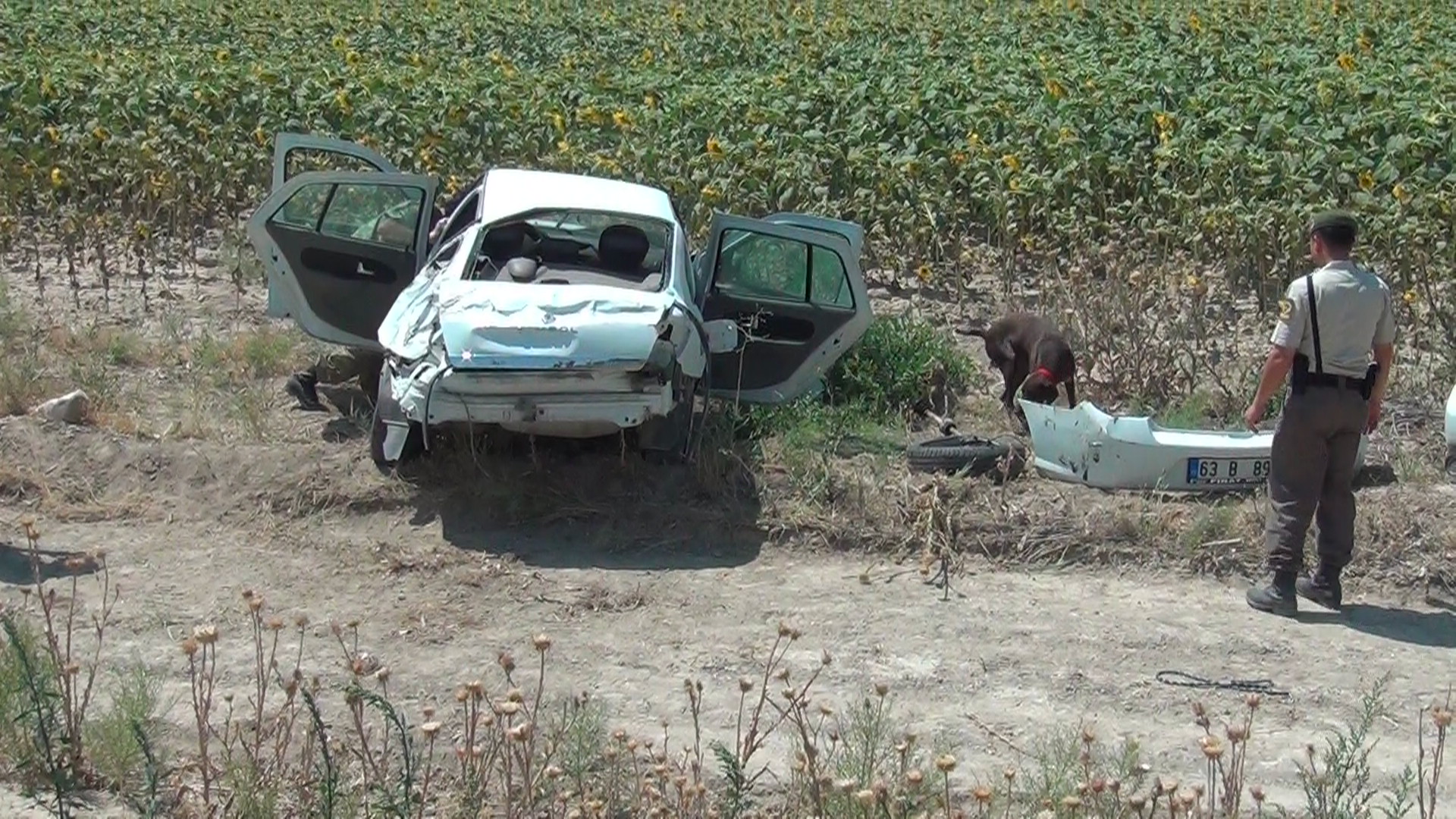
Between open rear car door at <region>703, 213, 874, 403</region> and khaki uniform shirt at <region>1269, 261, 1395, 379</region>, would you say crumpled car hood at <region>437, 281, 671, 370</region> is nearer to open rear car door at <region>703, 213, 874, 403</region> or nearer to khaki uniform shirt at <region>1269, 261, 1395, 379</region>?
open rear car door at <region>703, 213, 874, 403</region>

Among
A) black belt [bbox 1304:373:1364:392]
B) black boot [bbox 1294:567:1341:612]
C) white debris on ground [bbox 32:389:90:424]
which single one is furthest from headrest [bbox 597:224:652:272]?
black boot [bbox 1294:567:1341:612]

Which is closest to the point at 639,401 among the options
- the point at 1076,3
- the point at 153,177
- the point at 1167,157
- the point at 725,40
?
the point at 1167,157

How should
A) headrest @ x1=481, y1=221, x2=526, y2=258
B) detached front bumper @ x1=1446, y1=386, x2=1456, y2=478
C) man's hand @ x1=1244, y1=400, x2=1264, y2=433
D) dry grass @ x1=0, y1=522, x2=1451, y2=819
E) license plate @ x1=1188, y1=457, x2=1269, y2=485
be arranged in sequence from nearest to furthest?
dry grass @ x1=0, y1=522, x2=1451, y2=819 < man's hand @ x1=1244, y1=400, x2=1264, y2=433 < detached front bumper @ x1=1446, y1=386, x2=1456, y2=478 < license plate @ x1=1188, y1=457, x2=1269, y2=485 < headrest @ x1=481, y1=221, x2=526, y2=258

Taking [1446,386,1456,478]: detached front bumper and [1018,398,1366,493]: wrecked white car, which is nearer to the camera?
[1446,386,1456,478]: detached front bumper

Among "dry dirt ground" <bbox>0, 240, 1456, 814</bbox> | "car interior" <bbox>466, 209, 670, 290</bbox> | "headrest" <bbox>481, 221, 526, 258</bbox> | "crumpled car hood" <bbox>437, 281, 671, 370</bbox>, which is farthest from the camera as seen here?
"headrest" <bbox>481, 221, 526, 258</bbox>

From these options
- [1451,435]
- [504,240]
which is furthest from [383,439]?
[1451,435]

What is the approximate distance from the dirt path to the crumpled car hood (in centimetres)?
92

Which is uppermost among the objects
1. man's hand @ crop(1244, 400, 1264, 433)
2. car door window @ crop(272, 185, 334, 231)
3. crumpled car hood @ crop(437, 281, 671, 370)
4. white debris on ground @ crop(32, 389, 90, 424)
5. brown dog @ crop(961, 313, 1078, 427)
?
car door window @ crop(272, 185, 334, 231)

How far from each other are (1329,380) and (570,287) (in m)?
3.50

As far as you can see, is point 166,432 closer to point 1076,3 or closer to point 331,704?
point 331,704

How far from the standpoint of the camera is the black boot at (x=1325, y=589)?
26.9 ft

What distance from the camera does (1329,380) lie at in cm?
796

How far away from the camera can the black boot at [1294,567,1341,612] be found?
820 centimetres

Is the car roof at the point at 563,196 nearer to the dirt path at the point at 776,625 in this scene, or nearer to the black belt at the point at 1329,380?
the dirt path at the point at 776,625
